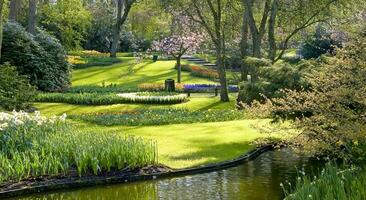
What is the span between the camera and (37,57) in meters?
31.6

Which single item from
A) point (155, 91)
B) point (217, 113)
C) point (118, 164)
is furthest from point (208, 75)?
point (118, 164)

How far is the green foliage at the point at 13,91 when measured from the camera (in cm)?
2398

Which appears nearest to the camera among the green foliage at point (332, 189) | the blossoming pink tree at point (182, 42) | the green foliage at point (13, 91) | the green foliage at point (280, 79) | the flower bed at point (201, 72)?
the green foliage at point (332, 189)

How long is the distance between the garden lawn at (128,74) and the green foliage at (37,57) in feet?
26.3

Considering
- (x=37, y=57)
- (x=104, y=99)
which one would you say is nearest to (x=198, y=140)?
(x=104, y=99)

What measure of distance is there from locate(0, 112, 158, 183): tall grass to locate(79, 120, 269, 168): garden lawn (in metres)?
1.34

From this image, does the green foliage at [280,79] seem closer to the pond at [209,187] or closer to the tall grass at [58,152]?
the pond at [209,187]

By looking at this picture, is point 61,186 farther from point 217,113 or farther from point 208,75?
point 208,75

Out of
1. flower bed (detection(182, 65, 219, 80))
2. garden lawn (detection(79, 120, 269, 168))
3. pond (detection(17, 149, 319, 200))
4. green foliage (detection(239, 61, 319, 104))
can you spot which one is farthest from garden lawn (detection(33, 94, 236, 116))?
flower bed (detection(182, 65, 219, 80))

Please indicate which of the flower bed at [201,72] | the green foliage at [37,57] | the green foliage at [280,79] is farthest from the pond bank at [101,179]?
the flower bed at [201,72]

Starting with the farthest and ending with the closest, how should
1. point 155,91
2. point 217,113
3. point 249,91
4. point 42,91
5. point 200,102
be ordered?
point 155,91 < point 42,91 < point 200,102 < point 217,113 < point 249,91

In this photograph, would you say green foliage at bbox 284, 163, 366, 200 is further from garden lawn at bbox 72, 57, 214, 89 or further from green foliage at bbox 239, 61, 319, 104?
garden lawn at bbox 72, 57, 214, 89

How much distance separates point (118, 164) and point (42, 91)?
1975cm

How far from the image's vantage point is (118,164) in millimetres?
13602
